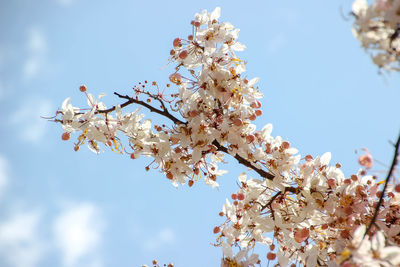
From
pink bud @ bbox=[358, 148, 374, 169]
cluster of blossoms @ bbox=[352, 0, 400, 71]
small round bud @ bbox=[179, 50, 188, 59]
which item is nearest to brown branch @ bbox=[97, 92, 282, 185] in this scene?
small round bud @ bbox=[179, 50, 188, 59]

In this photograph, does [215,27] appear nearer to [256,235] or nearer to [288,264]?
[256,235]

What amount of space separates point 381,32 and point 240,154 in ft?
3.50

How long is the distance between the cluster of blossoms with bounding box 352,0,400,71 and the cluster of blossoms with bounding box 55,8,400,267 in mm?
883

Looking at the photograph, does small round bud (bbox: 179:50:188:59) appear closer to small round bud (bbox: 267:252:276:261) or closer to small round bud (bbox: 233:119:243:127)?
small round bud (bbox: 233:119:243:127)

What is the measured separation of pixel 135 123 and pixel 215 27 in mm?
738

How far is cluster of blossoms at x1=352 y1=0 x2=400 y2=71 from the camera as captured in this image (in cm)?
150

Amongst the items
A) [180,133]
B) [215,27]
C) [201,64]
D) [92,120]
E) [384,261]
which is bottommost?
[384,261]

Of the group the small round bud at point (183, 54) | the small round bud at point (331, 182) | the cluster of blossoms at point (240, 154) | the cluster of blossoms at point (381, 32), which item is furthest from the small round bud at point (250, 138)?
the cluster of blossoms at point (381, 32)

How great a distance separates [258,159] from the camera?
2.38 m

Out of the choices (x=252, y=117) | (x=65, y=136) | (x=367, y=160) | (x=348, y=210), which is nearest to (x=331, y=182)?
(x=348, y=210)

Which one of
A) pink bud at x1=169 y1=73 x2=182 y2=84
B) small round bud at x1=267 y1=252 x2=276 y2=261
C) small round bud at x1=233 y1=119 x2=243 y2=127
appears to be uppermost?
pink bud at x1=169 y1=73 x2=182 y2=84

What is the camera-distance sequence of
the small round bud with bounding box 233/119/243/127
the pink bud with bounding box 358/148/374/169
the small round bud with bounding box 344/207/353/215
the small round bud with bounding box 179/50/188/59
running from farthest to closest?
the small round bud with bounding box 179/50/188/59, the small round bud with bounding box 233/119/243/127, the small round bud with bounding box 344/207/353/215, the pink bud with bounding box 358/148/374/169

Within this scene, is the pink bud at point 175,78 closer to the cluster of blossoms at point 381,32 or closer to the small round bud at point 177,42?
the small round bud at point 177,42

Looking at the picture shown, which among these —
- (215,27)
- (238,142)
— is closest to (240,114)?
(238,142)
